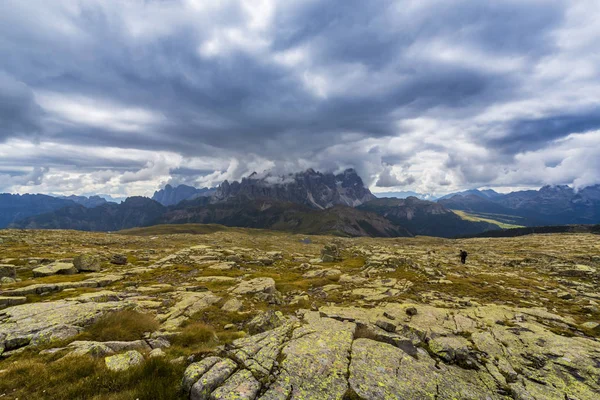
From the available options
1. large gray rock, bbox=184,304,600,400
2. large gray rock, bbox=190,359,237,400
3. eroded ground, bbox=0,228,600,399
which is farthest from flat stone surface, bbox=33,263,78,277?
large gray rock, bbox=190,359,237,400

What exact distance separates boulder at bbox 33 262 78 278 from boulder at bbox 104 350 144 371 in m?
41.1

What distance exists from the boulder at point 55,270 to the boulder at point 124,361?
4106 centimetres

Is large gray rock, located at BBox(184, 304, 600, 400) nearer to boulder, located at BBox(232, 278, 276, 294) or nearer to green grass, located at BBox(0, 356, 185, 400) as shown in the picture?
green grass, located at BBox(0, 356, 185, 400)

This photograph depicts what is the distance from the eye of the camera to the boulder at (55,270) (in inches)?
1554

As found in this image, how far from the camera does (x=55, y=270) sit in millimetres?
40688

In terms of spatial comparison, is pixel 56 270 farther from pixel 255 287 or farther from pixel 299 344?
pixel 299 344

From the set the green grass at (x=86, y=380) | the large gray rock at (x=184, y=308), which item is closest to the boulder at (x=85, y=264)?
the large gray rock at (x=184, y=308)

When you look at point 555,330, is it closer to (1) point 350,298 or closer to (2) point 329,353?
(1) point 350,298

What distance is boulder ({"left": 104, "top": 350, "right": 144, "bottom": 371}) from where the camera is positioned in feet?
39.8

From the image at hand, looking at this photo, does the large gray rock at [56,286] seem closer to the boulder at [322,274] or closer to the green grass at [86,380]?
the green grass at [86,380]

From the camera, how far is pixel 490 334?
66.1 feet

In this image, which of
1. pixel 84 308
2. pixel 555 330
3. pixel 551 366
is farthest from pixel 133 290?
pixel 555 330

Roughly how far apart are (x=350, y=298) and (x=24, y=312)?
102 ft

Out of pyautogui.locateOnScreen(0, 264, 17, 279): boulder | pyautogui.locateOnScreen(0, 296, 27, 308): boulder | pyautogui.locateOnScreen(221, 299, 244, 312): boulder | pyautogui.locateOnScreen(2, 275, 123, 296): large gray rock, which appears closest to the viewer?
pyautogui.locateOnScreen(0, 296, 27, 308): boulder
